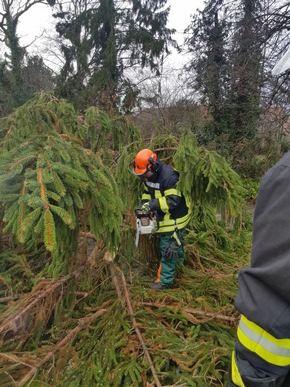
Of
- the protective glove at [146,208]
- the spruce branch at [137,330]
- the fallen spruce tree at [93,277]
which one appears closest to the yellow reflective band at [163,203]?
the protective glove at [146,208]

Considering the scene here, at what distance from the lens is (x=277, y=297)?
854 mm

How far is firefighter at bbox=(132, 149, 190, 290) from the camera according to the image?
10.5 feet

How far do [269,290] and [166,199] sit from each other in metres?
2.37

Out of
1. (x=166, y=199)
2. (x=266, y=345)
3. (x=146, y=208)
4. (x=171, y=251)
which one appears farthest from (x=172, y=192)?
(x=266, y=345)

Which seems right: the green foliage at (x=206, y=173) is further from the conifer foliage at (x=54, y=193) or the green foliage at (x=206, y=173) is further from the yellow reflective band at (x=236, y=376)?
the yellow reflective band at (x=236, y=376)

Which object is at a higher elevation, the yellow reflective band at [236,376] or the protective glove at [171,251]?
the yellow reflective band at [236,376]

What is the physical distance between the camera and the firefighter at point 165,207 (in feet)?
10.5

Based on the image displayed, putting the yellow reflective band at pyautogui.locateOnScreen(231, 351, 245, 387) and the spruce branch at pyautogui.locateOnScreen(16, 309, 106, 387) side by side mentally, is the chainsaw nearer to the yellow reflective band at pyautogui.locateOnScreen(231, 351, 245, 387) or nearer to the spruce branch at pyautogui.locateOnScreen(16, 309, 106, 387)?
the spruce branch at pyautogui.locateOnScreen(16, 309, 106, 387)

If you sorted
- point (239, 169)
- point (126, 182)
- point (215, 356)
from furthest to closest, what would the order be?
point (239, 169) → point (126, 182) → point (215, 356)

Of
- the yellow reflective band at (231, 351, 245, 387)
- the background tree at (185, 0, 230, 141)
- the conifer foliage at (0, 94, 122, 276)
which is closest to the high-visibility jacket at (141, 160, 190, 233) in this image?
the conifer foliage at (0, 94, 122, 276)

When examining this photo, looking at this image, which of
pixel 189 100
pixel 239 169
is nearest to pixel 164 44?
pixel 189 100

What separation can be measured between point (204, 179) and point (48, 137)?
1888 mm

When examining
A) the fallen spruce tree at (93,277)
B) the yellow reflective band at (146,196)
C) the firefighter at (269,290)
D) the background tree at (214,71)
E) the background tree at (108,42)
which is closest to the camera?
the firefighter at (269,290)

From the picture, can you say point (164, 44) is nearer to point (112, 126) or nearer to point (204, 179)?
point (112, 126)
